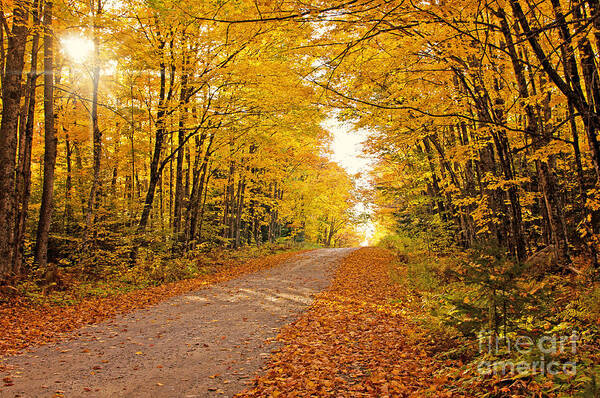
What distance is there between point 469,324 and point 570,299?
2.85 m

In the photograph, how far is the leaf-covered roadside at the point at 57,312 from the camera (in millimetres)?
6488

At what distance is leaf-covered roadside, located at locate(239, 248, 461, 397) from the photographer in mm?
4430

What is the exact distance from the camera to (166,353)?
5895 mm

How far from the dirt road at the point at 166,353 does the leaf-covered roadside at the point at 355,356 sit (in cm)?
45

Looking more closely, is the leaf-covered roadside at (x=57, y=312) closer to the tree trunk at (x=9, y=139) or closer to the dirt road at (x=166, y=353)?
the dirt road at (x=166, y=353)

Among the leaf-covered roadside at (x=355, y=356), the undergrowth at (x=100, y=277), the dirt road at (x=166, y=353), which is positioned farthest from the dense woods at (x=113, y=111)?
the leaf-covered roadside at (x=355, y=356)

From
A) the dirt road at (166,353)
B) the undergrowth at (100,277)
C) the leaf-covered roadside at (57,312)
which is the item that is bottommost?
the dirt road at (166,353)

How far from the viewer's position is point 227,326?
291 inches

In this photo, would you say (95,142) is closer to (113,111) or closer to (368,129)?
(113,111)

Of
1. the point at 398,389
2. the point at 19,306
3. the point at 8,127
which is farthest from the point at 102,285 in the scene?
the point at 398,389

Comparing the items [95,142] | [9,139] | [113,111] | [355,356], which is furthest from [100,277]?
[355,356]

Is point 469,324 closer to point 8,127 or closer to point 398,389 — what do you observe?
point 398,389

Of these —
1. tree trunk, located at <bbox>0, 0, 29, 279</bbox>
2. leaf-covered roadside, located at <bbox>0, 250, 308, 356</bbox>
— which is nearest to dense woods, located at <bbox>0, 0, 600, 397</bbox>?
tree trunk, located at <bbox>0, 0, 29, 279</bbox>

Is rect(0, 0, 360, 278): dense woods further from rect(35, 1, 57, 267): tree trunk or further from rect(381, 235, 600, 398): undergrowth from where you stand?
rect(381, 235, 600, 398): undergrowth
